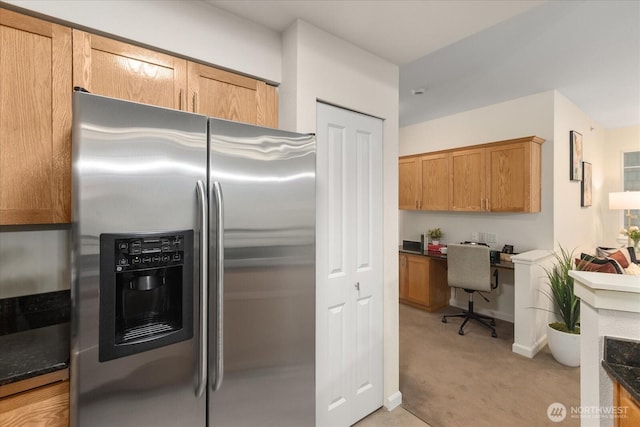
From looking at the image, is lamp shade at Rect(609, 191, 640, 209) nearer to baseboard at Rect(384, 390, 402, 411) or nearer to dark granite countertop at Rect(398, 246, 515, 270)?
dark granite countertop at Rect(398, 246, 515, 270)

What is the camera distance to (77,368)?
95cm

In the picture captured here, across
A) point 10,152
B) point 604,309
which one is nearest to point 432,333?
point 604,309

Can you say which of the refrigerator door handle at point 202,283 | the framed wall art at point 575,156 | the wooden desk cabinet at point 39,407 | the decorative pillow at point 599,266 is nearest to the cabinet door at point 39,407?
the wooden desk cabinet at point 39,407

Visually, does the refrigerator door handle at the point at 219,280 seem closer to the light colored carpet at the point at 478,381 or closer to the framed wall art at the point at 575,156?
the light colored carpet at the point at 478,381

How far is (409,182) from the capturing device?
15.5 feet

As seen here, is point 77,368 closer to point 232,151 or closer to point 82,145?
point 82,145

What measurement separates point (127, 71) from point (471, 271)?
A: 3619 millimetres

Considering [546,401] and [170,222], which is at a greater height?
[170,222]

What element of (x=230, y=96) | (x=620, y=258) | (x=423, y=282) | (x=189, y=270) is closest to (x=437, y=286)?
(x=423, y=282)

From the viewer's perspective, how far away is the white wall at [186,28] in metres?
1.27

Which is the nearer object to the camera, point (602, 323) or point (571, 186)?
point (602, 323)

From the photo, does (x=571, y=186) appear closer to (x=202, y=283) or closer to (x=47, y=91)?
(x=202, y=283)

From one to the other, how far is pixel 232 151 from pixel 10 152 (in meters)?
0.82

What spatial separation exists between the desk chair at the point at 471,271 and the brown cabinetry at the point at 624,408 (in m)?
2.39
